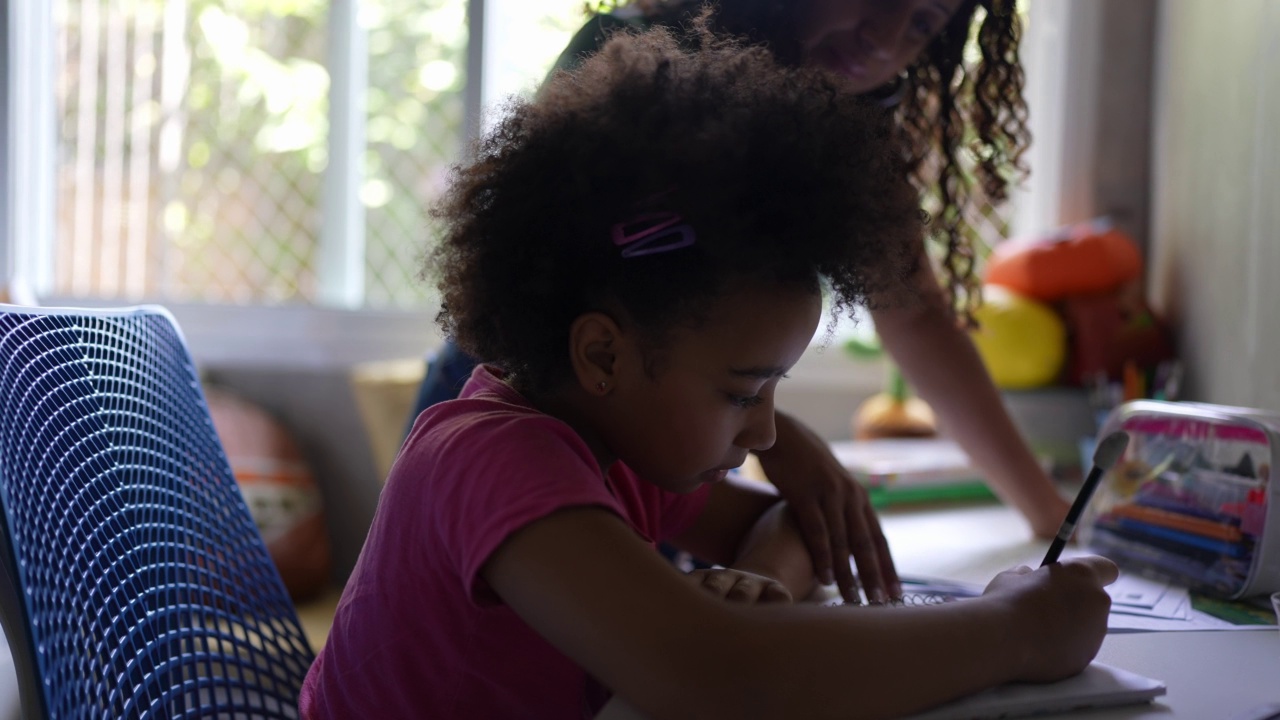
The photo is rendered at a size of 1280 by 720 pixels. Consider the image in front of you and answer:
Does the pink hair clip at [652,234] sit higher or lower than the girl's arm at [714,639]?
higher

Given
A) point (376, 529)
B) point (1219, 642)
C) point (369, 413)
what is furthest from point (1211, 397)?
point (369, 413)

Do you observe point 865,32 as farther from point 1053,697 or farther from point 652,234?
point 1053,697

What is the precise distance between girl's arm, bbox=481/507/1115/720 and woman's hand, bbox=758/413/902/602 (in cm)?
25

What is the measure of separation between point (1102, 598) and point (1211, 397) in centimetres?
90

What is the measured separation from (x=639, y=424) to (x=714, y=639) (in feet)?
0.64

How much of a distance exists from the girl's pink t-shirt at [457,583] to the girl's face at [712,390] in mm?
72

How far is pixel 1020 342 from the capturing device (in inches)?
71.0

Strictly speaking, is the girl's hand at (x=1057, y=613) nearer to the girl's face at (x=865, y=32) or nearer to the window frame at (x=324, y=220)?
the girl's face at (x=865, y=32)

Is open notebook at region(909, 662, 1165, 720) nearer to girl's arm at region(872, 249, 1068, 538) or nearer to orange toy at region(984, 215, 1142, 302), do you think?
girl's arm at region(872, 249, 1068, 538)

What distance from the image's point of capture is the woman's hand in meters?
0.93

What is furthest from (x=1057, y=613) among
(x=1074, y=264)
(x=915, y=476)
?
(x=1074, y=264)

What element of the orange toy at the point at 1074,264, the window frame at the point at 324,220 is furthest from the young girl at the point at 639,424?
the window frame at the point at 324,220

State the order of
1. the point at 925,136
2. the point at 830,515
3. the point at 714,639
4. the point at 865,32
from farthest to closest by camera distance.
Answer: the point at 925,136
the point at 865,32
the point at 830,515
the point at 714,639

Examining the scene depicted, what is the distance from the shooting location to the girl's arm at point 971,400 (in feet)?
4.05
